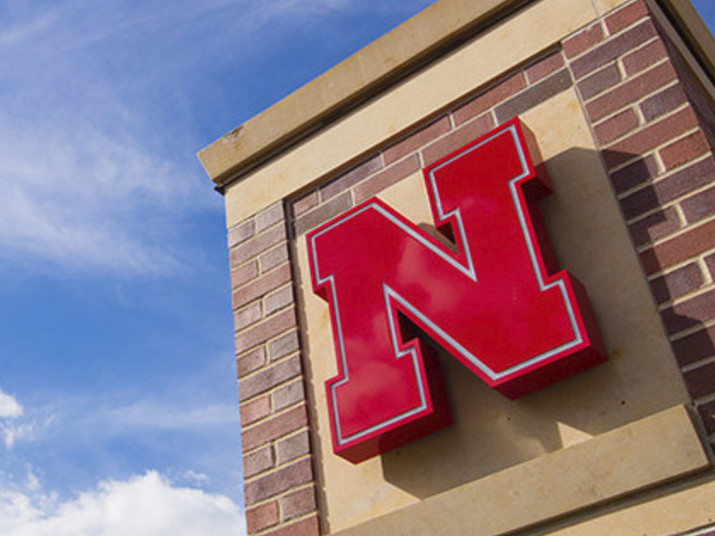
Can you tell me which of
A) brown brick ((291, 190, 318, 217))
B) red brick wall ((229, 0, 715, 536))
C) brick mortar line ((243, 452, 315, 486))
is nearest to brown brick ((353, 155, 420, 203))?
red brick wall ((229, 0, 715, 536))

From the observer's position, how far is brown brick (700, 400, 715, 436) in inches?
121

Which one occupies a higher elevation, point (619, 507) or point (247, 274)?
point (247, 274)

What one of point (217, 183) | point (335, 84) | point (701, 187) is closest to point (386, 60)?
point (335, 84)

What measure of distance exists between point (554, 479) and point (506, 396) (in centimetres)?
45

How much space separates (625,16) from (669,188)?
39.8 inches

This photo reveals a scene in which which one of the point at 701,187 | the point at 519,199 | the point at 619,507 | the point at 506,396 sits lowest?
the point at 619,507

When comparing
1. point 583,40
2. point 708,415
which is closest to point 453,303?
point 708,415

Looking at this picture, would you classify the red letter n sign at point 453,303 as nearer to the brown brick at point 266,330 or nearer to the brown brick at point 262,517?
the brown brick at point 266,330

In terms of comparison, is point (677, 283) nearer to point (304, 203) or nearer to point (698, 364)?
point (698, 364)

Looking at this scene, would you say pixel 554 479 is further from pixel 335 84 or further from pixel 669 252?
pixel 335 84

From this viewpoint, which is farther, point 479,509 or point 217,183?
point 217,183

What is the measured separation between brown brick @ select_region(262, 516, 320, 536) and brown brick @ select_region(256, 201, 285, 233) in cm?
179

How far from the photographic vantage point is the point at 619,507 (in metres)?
3.12

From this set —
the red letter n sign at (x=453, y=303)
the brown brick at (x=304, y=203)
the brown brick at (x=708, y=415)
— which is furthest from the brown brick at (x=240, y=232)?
the brown brick at (x=708, y=415)
